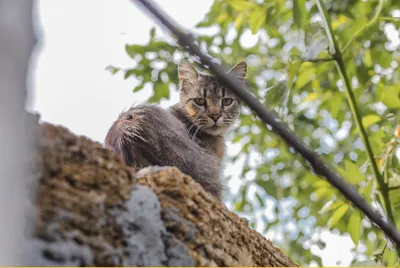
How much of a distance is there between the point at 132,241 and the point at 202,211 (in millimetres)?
264

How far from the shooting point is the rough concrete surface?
730mm

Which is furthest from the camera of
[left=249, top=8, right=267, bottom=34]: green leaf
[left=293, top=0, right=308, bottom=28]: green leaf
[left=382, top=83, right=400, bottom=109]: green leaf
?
[left=249, top=8, right=267, bottom=34]: green leaf

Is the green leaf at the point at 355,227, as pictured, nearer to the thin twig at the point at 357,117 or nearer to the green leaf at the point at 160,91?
the thin twig at the point at 357,117

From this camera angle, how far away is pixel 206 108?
2.74 metres

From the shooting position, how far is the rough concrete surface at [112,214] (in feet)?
2.40

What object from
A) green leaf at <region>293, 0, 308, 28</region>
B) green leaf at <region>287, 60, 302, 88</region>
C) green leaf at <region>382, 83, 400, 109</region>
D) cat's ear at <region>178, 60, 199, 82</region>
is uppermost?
green leaf at <region>293, 0, 308, 28</region>

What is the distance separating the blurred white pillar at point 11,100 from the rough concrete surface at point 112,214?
0.66ft

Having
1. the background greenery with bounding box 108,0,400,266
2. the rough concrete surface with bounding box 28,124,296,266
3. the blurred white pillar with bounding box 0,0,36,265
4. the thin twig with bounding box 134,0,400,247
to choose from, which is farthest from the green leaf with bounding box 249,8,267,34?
the blurred white pillar with bounding box 0,0,36,265

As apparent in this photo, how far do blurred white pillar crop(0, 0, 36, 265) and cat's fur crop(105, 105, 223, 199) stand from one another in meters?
1.18

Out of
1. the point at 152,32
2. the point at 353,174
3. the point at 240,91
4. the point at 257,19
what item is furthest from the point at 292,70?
the point at 152,32

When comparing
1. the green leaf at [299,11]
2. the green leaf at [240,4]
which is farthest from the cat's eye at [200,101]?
the green leaf at [299,11]

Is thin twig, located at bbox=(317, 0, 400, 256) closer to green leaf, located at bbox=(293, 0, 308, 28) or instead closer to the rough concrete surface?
green leaf, located at bbox=(293, 0, 308, 28)

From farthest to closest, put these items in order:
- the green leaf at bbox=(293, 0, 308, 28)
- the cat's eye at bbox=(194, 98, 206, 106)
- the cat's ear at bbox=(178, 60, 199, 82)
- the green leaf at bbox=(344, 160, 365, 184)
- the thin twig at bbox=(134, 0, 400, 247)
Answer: the cat's ear at bbox=(178, 60, 199, 82), the cat's eye at bbox=(194, 98, 206, 106), the green leaf at bbox=(293, 0, 308, 28), the green leaf at bbox=(344, 160, 365, 184), the thin twig at bbox=(134, 0, 400, 247)

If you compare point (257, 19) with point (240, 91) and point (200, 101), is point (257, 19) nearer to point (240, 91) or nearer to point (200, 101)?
point (200, 101)
